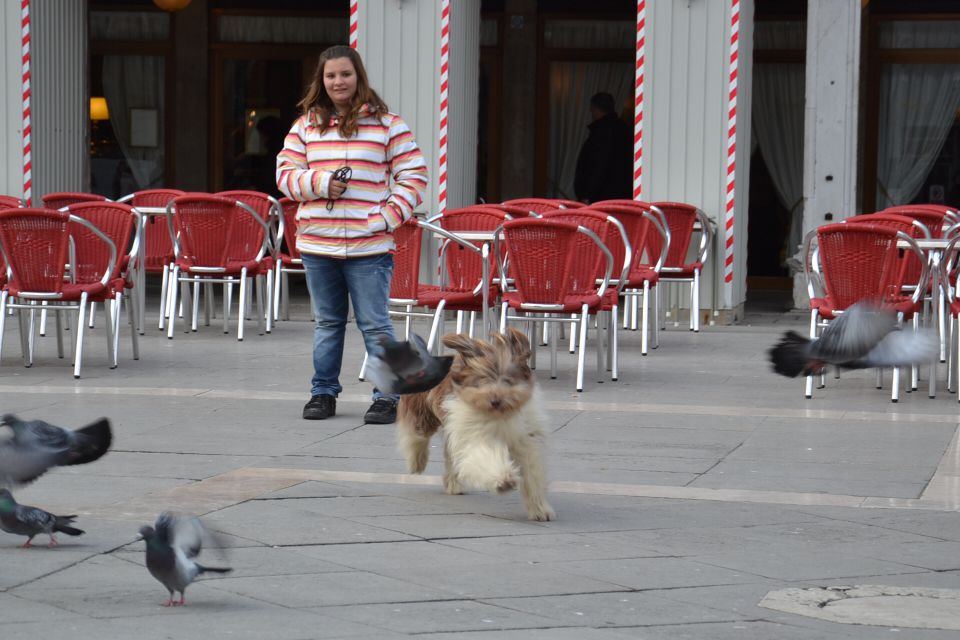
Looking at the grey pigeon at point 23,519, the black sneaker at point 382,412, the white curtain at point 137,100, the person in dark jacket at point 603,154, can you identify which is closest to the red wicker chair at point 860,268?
the black sneaker at point 382,412

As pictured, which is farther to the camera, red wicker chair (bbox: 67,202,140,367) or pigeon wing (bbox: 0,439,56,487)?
red wicker chair (bbox: 67,202,140,367)

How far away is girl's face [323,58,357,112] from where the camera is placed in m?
7.79

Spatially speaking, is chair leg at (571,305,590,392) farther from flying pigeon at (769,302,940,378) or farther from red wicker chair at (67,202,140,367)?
flying pigeon at (769,302,940,378)

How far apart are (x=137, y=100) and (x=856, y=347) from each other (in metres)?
15.9

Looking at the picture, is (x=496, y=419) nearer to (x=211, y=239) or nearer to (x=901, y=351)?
(x=901, y=351)

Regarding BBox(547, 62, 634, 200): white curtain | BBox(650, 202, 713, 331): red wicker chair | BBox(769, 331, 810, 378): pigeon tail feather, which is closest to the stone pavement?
BBox(769, 331, 810, 378): pigeon tail feather

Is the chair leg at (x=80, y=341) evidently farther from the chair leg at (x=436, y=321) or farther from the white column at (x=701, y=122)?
the white column at (x=701, y=122)

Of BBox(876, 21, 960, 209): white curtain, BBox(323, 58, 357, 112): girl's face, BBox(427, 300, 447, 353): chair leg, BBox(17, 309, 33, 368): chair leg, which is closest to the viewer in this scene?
BBox(323, 58, 357, 112): girl's face

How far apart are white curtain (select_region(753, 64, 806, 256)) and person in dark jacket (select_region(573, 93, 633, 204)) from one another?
2568 mm

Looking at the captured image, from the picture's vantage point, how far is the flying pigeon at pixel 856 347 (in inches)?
196

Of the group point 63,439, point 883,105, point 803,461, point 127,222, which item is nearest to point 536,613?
point 63,439

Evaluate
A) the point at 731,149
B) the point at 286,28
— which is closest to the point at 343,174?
the point at 731,149

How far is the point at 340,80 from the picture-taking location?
7.79 metres

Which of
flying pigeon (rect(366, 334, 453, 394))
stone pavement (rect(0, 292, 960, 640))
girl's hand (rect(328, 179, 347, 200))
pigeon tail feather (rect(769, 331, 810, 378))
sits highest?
girl's hand (rect(328, 179, 347, 200))
